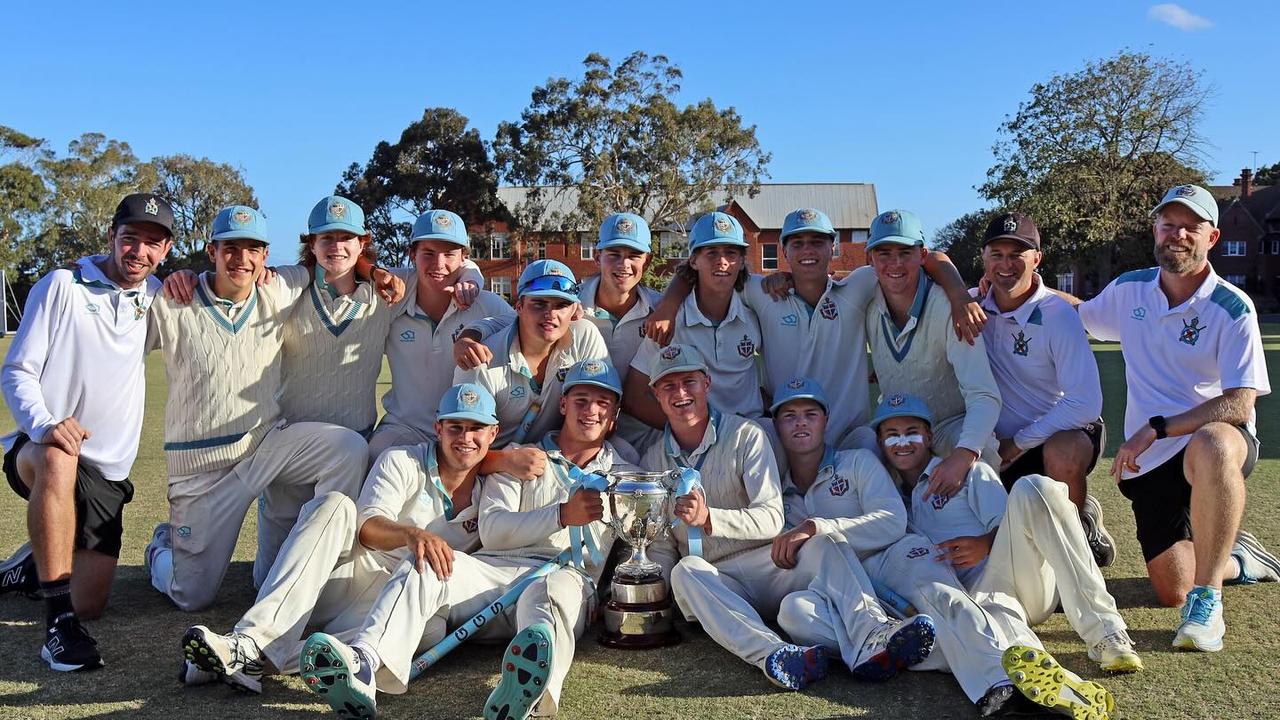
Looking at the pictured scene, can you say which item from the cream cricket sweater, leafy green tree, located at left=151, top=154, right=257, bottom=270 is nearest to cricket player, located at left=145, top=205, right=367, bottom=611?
the cream cricket sweater

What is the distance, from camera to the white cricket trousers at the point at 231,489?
604 centimetres

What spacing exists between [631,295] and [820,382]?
130 cm

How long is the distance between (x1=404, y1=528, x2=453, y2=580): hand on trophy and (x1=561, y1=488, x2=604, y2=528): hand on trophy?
59 centimetres

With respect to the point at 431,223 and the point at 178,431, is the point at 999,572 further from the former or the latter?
the point at 178,431

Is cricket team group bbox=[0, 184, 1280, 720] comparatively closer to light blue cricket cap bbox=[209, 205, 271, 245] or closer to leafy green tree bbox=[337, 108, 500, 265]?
light blue cricket cap bbox=[209, 205, 271, 245]

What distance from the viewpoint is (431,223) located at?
665 cm

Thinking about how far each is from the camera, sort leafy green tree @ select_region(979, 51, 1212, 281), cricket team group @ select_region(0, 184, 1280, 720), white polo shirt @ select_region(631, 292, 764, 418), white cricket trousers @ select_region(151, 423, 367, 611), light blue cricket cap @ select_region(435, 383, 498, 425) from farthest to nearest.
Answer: leafy green tree @ select_region(979, 51, 1212, 281), white polo shirt @ select_region(631, 292, 764, 418), white cricket trousers @ select_region(151, 423, 367, 611), light blue cricket cap @ select_region(435, 383, 498, 425), cricket team group @ select_region(0, 184, 1280, 720)

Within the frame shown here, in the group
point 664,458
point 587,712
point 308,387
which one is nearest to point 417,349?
point 308,387

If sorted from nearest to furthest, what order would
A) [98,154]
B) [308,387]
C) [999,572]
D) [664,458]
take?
1. [999,572]
2. [664,458]
3. [308,387]
4. [98,154]

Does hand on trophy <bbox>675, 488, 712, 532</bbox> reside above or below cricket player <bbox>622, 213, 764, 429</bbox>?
Result: below

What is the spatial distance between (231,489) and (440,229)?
6.46 ft

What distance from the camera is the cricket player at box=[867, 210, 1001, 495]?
6105mm

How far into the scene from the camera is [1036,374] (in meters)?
6.40

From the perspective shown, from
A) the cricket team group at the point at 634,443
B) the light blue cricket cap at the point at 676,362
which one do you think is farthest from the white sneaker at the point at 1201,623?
the light blue cricket cap at the point at 676,362
